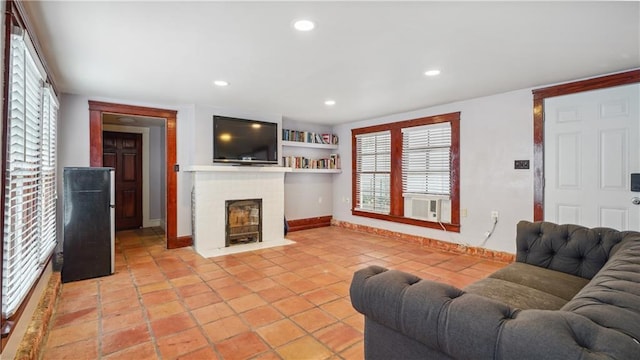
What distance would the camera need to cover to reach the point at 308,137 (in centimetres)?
606

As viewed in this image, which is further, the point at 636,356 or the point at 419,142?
the point at 419,142

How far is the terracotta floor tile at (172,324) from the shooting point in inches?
89.1

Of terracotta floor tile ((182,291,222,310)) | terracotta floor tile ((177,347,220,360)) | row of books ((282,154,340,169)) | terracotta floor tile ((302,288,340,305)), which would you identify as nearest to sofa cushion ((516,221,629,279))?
terracotta floor tile ((302,288,340,305))

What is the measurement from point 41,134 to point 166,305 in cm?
174

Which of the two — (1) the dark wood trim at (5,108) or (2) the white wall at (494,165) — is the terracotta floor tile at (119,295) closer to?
(1) the dark wood trim at (5,108)

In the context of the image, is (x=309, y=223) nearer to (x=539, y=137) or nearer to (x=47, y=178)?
(x=539, y=137)

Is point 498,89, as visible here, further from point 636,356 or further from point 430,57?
point 636,356

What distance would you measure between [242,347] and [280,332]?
296mm

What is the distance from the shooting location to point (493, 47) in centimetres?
249

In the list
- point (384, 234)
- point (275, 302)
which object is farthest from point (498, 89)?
point (275, 302)

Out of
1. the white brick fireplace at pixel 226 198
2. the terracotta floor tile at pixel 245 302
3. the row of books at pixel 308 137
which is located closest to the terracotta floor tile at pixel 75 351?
the terracotta floor tile at pixel 245 302

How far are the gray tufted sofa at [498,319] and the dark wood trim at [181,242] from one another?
4.03 metres

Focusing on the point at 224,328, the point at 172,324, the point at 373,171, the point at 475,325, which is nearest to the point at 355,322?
the point at 224,328

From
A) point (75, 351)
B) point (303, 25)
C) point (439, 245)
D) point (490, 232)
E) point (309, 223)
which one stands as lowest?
point (75, 351)
